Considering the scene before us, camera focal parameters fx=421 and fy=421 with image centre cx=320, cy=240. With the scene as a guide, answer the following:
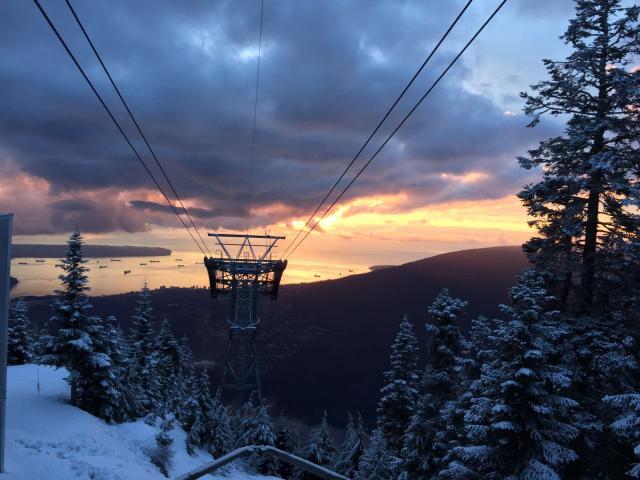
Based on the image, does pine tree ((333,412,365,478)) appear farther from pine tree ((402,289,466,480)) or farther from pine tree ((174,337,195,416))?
pine tree ((174,337,195,416))

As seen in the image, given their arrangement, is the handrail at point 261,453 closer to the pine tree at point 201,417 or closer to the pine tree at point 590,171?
the pine tree at point 590,171

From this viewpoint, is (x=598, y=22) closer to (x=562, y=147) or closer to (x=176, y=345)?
(x=562, y=147)

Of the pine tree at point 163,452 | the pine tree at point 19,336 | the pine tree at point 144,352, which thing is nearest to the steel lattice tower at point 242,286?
the pine tree at point 163,452

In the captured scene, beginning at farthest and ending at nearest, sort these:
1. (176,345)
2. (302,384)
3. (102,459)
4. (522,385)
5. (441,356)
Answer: (302,384) < (176,345) < (441,356) < (102,459) < (522,385)

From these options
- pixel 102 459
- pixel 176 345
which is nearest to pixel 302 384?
pixel 176 345

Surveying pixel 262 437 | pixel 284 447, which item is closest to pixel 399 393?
pixel 262 437

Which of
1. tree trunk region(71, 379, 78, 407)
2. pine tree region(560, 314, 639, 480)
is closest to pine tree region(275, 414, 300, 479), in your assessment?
tree trunk region(71, 379, 78, 407)

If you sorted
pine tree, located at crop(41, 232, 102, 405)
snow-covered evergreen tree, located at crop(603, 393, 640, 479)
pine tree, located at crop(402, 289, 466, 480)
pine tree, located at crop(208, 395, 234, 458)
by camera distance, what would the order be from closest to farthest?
snow-covered evergreen tree, located at crop(603, 393, 640, 479), pine tree, located at crop(402, 289, 466, 480), pine tree, located at crop(41, 232, 102, 405), pine tree, located at crop(208, 395, 234, 458)
